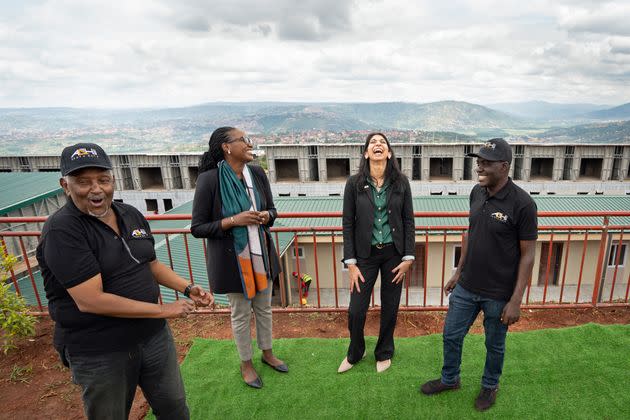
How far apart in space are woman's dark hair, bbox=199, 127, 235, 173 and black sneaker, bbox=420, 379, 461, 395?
8.64 ft

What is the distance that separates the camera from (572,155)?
30562mm

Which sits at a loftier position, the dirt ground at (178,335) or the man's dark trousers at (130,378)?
the man's dark trousers at (130,378)

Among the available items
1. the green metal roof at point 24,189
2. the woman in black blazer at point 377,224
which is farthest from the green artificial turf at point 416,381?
the green metal roof at point 24,189

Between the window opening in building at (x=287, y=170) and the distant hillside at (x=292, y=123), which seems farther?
the distant hillside at (x=292, y=123)

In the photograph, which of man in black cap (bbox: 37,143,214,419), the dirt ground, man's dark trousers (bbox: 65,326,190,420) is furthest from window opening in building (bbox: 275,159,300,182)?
man in black cap (bbox: 37,143,214,419)

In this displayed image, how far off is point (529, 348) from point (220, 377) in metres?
3.17

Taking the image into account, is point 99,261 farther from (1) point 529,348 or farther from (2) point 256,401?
(1) point 529,348

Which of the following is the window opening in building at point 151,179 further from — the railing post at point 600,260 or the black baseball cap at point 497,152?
the black baseball cap at point 497,152

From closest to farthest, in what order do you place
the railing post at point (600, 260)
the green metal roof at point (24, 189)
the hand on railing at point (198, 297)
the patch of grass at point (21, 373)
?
the hand on railing at point (198, 297)
the patch of grass at point (21, 373)
the railing post at point (600, 260)
the green metal roof at point (24, 189)

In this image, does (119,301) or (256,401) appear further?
(256,401)

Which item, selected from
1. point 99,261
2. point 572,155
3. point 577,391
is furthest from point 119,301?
point 572,155

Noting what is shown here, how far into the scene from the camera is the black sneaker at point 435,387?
10.0 feet

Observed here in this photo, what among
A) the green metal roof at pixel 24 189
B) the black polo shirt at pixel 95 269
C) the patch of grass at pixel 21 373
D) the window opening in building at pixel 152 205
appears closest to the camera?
the black polo shirt at pixel 95 269

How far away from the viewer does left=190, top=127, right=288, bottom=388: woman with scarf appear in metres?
2.70
